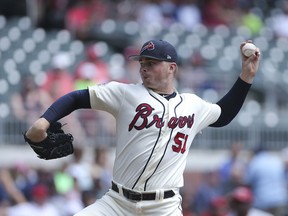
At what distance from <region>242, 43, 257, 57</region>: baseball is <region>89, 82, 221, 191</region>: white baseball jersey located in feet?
2.30

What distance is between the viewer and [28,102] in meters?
12.7

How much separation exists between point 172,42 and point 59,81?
4.12 m

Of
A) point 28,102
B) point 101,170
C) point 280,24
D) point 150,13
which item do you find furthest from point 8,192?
point 280,24

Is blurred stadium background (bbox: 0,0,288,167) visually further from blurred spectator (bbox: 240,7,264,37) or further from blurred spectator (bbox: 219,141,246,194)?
blurred spectator (bbox: 219,141,246,194)

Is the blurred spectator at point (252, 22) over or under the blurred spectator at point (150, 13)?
under

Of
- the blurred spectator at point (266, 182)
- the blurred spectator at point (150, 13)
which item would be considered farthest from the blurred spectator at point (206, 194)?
the blurred spectator at point (150, 13)

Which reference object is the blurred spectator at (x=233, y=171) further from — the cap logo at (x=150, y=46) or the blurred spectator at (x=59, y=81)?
the cap logo at (x=150, y=46)

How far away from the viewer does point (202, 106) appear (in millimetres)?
6766

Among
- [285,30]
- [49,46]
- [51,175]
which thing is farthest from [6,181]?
[285,30]

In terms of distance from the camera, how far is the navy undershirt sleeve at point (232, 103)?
693 centimetres

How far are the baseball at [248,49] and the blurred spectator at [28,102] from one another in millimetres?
6023

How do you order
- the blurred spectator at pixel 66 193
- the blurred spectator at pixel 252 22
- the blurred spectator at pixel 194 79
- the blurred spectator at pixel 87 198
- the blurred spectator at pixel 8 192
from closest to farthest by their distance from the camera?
1. the blurred spectator at pixel 87 198
2. the blurred spectator at pixel 66 193
3. the blurred spectator at pixel 8 192
4. the blurred spectator at pixel 194 79
5. the blurred spectator at pixel 252 22

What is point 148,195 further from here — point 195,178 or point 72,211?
point 195,178

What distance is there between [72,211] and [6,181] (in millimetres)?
1302
